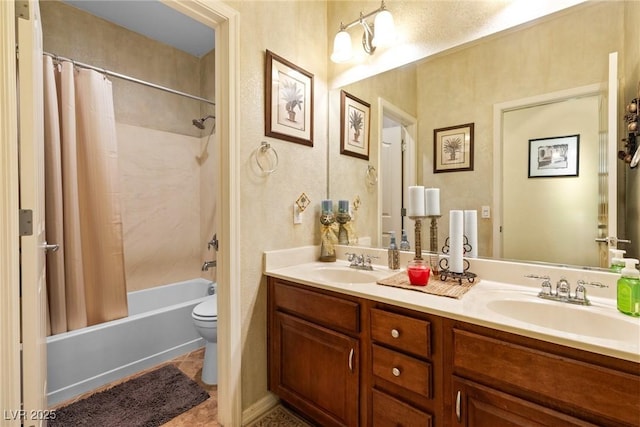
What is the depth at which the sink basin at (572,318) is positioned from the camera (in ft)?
2.95

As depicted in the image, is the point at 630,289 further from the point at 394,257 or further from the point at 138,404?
the point at 138,404

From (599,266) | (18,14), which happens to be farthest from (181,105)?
(599,266)

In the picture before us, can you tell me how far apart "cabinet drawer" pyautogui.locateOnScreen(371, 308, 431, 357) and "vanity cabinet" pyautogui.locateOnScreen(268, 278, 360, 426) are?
0.33 feet

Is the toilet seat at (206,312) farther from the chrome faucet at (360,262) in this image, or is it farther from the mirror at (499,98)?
the mirror at (499,98)

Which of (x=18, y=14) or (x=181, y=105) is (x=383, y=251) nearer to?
(x=18, y=14)

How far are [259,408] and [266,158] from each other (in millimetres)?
1418

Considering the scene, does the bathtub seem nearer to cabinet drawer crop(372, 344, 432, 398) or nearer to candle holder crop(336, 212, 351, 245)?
candle holder crop(336, 212, 351, 245)

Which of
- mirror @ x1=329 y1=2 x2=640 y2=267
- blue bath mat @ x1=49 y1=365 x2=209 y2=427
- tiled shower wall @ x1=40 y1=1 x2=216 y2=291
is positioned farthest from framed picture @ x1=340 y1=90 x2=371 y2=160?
blue bath mat @ x1=49 y1=365 x2=209 y2=427

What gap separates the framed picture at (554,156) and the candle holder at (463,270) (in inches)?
17.2

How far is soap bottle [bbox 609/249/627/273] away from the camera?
1036mm

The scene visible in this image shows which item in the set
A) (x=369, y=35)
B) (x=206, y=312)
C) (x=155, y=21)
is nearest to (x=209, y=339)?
(x=206, y=312)

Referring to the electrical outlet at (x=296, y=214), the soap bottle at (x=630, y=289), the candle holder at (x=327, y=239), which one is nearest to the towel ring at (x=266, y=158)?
the electrical outlet at (x=296, y=214)

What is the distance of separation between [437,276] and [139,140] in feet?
8.87

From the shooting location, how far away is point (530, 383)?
0.83m
